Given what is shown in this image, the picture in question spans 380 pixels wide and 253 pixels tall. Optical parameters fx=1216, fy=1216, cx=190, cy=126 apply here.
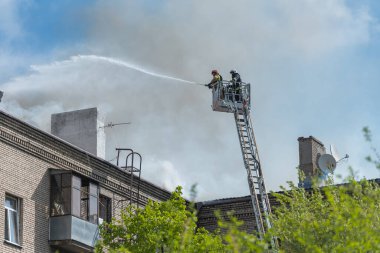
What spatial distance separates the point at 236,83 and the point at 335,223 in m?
14.4

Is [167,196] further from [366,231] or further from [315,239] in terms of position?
[366,231]

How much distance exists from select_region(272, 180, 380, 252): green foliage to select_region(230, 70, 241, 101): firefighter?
490 centimetres

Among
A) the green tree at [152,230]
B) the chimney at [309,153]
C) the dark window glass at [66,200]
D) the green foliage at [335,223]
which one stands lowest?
the green foliage at [335,223]

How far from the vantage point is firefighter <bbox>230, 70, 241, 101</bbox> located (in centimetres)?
3588

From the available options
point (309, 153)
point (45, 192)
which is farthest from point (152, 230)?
point (309, 153)

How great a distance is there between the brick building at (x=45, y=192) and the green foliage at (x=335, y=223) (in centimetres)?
660

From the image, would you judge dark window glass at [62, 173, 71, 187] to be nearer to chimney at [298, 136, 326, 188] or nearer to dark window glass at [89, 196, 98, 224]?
dark window glass at [89, 196, 98, 224]

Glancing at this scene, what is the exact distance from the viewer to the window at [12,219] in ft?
107

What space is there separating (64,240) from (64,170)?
199 centimetres

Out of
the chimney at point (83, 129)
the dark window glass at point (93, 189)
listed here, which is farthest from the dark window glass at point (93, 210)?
the chimney at point (83, 129)

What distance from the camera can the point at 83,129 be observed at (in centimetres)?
4112

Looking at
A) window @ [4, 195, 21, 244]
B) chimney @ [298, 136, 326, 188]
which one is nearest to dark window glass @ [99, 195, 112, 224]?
window @ [4, 195, 21, 244]

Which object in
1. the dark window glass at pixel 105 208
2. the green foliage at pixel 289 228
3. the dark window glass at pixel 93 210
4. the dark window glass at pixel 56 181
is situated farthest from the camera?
the dark window glass at pixel 105 208

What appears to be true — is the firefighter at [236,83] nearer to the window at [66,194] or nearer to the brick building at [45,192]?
the brick building at [45,192]
